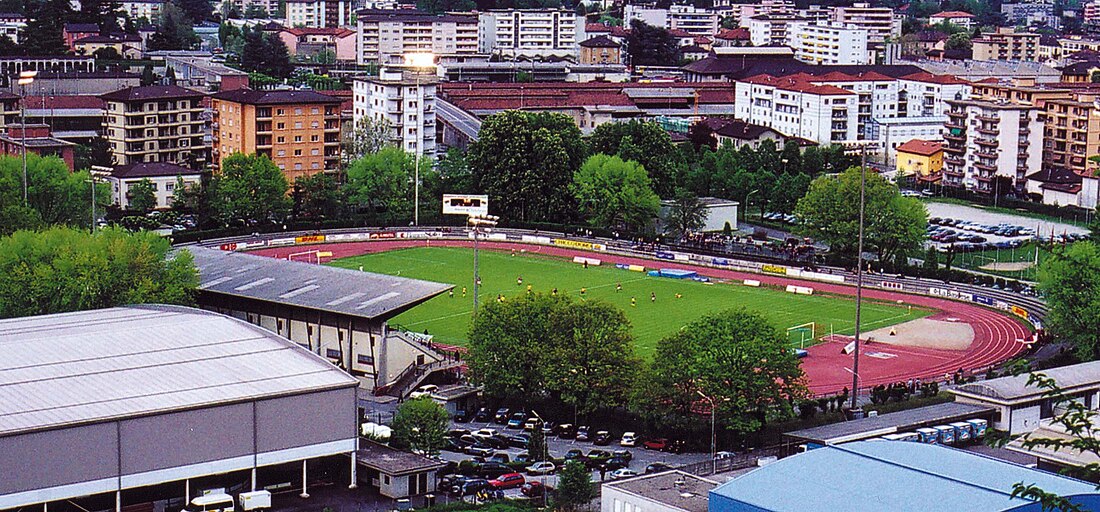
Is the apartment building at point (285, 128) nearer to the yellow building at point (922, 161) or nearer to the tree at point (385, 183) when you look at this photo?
the tree at point (385, 183)

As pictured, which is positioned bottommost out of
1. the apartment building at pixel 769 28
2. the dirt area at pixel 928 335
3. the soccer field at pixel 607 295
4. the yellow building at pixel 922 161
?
the dirt area at pixel 928 335

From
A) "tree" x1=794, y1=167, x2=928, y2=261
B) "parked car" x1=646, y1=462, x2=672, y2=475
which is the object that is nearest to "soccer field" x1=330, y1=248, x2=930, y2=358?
"tree" x1=794, y1=167, x2=928, y2=261

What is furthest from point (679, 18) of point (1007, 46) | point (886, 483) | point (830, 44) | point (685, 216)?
point (886, 483)

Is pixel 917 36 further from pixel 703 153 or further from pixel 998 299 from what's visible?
pixel 998 299

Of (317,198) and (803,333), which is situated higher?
(317,198)

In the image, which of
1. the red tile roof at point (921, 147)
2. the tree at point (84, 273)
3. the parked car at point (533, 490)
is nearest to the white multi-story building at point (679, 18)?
the red tile roof at point (921, 147)

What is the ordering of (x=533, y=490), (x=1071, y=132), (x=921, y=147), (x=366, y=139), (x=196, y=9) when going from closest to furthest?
(x=533, y=490)
(x=366, y=139)
(x=1071, y=132)
(x=921, y=147)
(x=196, y=9)

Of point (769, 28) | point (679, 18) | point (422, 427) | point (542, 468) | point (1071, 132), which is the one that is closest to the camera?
point (542, 468)

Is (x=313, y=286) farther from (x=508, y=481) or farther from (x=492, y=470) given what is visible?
(x=508, y=481)
